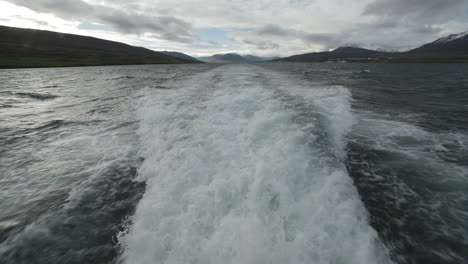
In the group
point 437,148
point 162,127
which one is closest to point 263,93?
point 162,127

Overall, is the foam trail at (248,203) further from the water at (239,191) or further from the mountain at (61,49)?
the mountain at (61,49)

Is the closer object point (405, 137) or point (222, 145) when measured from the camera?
point (222, 145)

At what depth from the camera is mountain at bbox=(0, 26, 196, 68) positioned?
84781mm

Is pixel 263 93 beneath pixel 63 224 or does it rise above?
above

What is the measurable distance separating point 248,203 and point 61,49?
154m

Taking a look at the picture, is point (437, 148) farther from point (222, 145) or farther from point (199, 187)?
point (199, 187)

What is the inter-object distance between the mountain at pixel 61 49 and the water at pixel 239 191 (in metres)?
79.7

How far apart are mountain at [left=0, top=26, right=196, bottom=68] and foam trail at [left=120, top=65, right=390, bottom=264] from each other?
271 feet

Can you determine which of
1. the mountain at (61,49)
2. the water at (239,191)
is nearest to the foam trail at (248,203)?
the water at (239,191)

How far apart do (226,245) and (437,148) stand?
7.74 m

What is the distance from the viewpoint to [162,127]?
342 inches

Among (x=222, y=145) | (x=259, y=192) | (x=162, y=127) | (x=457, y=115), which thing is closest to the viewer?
(x=259, y=192)

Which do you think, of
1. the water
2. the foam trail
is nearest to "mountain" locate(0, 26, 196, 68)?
the water

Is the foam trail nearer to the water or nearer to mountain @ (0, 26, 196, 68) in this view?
the water
